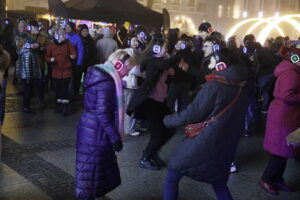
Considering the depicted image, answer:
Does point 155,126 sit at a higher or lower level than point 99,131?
lower

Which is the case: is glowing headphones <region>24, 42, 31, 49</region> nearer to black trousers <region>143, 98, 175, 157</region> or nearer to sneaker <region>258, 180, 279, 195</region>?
black trousers <region>143, 98, 175, 157</region>

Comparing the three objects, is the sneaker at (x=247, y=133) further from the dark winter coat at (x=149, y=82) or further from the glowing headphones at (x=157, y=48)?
the glowing headphones at (x=157, y=48)

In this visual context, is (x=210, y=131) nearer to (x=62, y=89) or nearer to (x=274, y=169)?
(x=274, y=169)

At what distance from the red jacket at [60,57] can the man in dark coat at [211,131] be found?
5494 millimetres

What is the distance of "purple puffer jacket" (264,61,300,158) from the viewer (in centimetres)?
502

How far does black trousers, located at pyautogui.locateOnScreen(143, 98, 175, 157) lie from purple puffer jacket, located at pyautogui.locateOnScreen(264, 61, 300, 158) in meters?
1.45

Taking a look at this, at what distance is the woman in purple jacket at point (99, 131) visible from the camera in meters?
3.85

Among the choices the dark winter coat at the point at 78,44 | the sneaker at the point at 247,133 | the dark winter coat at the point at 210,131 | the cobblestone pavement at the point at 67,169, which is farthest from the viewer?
the dark winter coat at the point at 78,44

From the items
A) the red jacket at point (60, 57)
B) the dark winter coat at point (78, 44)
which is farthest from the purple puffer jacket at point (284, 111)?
the dark winter coat at point (78, 44)

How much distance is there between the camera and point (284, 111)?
5215 mm

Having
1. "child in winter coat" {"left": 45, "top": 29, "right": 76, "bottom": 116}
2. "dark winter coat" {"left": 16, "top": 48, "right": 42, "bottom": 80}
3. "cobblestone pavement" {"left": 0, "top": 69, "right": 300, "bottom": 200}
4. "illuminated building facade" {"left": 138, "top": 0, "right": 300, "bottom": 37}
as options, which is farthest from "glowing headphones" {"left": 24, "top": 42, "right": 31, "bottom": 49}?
"illuminated building facade" {"left": 138, "top": 0, "right": 300, "bottom": 37}

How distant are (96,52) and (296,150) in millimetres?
7150

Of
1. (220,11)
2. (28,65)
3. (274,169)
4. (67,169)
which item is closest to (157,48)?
(67,169)

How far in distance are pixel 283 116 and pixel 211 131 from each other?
1744mm
